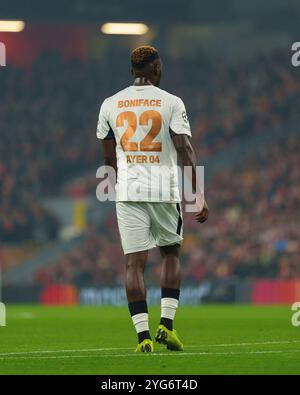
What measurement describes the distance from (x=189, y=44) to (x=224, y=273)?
11488 millimetres

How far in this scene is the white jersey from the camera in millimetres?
10273

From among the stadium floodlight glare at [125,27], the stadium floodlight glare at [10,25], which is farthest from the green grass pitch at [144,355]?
the stadium floodlight glare at [10,25]

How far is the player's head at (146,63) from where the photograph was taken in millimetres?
10320

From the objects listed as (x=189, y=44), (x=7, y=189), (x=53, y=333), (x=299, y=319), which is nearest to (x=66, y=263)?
(x=7, y=189)

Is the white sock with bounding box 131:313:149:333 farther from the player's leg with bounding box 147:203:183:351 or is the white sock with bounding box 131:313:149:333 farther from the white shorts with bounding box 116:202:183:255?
the white shorts with bounding box 116:202:183:255

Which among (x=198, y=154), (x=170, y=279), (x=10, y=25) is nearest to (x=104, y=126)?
(x=170, y=279)

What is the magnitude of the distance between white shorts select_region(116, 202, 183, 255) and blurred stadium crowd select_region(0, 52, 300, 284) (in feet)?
56.9

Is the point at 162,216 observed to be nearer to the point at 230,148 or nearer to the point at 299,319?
the point at 299,319

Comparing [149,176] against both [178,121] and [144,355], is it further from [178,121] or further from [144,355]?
[144,355]

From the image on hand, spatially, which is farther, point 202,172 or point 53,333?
point 202,172

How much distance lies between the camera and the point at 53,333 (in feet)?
46.9

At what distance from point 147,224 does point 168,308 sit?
0.70 meters

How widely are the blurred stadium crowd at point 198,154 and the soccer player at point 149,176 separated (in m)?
17.4

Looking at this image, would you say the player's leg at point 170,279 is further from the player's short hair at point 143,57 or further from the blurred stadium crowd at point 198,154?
the blurred stadium crowd at point 198,154
